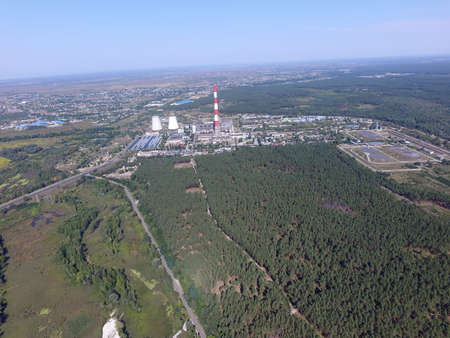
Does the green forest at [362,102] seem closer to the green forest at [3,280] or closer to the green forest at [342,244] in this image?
the green forest at [342,244]

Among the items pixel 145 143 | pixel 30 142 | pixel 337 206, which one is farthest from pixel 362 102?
pixel 30 142

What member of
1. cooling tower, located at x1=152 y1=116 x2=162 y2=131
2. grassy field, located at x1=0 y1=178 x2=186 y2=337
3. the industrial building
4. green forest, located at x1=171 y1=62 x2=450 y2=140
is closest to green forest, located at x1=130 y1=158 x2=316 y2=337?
grassy field, located at x1=0 y1=178 x2=186 y2=337

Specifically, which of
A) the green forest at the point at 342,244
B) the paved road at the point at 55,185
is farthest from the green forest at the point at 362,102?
the paved road at the point at 55,185

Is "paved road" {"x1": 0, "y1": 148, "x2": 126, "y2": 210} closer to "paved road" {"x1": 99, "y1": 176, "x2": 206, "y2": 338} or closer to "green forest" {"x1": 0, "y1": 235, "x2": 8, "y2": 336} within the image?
"green forest" {"x1": 0, "y1": 235, "x2": 8, "y2": 336}

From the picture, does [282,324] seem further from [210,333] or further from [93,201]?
[93,201]

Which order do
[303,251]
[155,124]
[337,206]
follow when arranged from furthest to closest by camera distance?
1. [155,124]
2. [337,206]
3. [303,251]

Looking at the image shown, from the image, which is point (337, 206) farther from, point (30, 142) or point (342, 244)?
point (30, 142)
